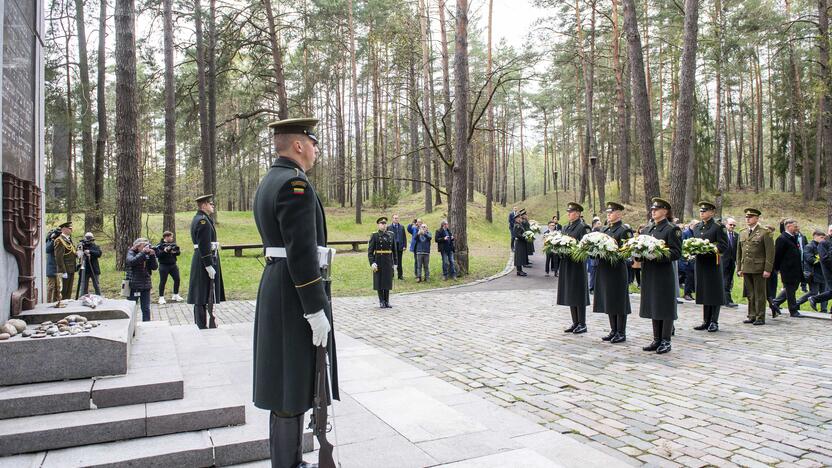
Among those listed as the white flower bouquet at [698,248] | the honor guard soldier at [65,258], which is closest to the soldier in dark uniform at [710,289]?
the white flower bouquet at [698,248]

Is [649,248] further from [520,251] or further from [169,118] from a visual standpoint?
[169,118]

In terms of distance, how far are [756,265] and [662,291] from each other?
357cm

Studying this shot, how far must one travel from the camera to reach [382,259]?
38.3 ft

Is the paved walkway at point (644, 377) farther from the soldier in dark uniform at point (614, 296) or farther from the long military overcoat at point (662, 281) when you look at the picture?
the long military overcoat at point (662, 281)

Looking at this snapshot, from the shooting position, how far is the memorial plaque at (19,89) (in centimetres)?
502

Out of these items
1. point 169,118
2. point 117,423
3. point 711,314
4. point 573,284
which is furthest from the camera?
point 169,118

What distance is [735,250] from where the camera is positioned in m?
12.2

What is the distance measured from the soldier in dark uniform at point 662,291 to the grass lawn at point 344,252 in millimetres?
6539

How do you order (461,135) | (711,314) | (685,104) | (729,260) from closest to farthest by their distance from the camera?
(711,314), (729,260), (685,104), (461,135)

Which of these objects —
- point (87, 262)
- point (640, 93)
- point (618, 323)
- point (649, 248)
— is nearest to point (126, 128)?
point (87, 262)

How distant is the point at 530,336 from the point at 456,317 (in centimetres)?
218

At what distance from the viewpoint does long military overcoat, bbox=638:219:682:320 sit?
727 centimetres

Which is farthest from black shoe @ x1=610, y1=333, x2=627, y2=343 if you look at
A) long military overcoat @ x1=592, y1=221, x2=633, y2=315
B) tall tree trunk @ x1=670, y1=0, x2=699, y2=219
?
tall tree trunk @ x1=670, y1=0, x2=699, y2=219

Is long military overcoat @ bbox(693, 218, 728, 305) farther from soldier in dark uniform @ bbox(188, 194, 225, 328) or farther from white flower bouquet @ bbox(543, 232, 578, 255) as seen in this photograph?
soldier in dark uniform @ bbox(188, 194, 225, 328)
